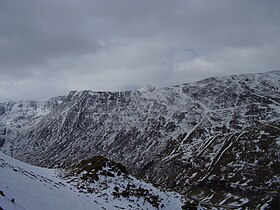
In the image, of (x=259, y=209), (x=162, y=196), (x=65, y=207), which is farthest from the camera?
(x=259, y=209)

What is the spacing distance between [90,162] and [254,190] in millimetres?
164109

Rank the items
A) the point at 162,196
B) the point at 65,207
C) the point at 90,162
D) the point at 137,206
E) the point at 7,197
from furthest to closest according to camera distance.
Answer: the point at 90,162, the point at 162,196, the point at 137,206, the point at 65,207, the point at 7,197

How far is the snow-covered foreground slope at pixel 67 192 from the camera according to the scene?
25.1m

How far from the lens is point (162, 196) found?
176 ft

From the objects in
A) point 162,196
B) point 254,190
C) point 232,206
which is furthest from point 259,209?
point 162,196

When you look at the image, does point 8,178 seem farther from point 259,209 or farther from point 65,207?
point 259,209

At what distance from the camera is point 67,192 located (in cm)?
3809

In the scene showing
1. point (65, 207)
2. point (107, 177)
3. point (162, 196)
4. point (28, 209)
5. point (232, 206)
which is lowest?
point (232, 206)

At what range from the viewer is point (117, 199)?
45.7m

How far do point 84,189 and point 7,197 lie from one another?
26.2 m

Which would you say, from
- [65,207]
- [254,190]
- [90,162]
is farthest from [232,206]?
[65,207]

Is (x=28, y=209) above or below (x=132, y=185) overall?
above

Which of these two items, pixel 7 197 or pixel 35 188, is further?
pixel 35 188

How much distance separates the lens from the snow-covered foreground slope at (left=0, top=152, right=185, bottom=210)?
82.4 feet
